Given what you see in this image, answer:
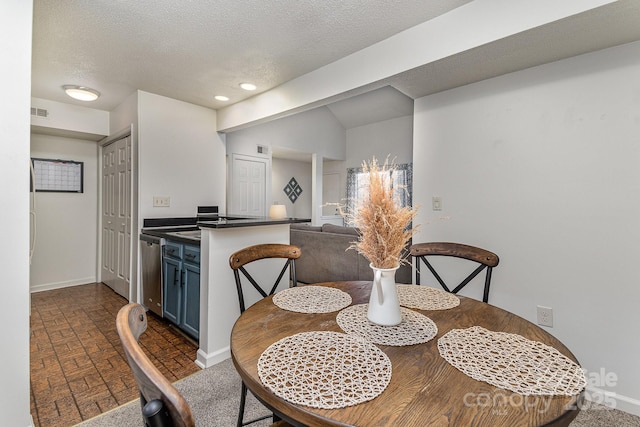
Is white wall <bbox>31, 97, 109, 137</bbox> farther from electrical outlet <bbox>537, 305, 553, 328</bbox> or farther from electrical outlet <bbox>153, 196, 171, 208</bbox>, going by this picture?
electrical outlet <bbox>537, 305, 553, 328</bbox>

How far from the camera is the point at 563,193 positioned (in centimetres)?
204

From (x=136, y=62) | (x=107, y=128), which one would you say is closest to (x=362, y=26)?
(x=136, y=62)

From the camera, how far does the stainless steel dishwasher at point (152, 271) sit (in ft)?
9.53

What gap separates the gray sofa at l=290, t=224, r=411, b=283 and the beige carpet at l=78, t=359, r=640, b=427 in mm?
1654

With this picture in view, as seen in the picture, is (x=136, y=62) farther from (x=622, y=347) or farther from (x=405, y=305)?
(x=622, y=347)

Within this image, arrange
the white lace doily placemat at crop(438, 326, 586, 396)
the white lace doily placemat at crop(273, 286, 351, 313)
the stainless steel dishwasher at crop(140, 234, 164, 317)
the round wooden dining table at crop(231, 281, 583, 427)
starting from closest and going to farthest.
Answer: the round wooden dining table at crop(231, 281, 583, 427), the white lace doily placemat at crop(438, 326, 586, 396), the white lace doily placemat at crop(273, 286, 351, 313), the stainless steel dishwasher at crop(140, 234, 164, 317)

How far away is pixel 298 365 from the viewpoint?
2.64 feet

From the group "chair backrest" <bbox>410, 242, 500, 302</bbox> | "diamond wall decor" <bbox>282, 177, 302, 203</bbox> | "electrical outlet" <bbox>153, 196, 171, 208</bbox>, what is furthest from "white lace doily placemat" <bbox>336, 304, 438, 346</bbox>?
"diamond wall decor" <bbox>282, 177, 302, 203</bbox>

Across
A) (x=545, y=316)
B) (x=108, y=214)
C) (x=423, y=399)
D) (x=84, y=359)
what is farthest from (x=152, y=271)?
(x=545, y=316)

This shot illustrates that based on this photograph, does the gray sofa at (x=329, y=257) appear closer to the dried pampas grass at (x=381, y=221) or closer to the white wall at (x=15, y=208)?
the dried pampas grass at (x=381, y=221)

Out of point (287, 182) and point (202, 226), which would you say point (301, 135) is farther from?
point (202, 226)

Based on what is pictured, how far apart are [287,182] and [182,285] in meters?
4.41

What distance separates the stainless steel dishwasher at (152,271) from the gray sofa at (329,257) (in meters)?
1.72

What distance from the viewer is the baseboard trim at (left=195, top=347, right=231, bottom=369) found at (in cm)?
215
